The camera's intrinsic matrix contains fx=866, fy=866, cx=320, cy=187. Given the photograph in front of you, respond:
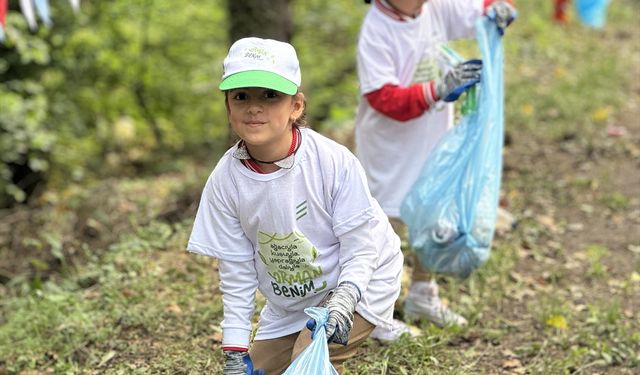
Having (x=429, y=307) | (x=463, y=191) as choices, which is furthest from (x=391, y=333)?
(x=463, y=191)

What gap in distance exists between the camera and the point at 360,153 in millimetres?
4211

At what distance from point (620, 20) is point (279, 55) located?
423 inches

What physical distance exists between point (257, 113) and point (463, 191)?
154cm

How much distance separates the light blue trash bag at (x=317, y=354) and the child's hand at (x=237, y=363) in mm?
262

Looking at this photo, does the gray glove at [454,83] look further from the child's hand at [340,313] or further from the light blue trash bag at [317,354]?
the light blue trash bag at [317,354]

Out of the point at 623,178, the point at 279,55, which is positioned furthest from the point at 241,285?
the point at 623,178

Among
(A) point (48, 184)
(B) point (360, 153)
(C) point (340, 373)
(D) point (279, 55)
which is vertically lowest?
(A) point (48, 184)

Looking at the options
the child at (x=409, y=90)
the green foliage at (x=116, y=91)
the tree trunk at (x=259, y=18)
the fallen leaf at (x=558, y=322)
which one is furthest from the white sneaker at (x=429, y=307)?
the green foliage at (x=116, y=91)

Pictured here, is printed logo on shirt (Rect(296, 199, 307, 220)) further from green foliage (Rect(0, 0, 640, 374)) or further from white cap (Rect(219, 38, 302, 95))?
green foliage (Rect(0, 0, 640, 374))

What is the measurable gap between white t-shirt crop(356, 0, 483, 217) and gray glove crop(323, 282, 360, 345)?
1486 mm

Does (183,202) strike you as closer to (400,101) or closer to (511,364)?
(400,101)

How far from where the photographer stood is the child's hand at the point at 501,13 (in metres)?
4.05

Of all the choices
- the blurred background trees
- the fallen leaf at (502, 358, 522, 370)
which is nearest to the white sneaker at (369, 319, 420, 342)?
the fallen leaf at (502, 358, 522, 370)

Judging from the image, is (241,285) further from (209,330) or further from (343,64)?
(343,64)
